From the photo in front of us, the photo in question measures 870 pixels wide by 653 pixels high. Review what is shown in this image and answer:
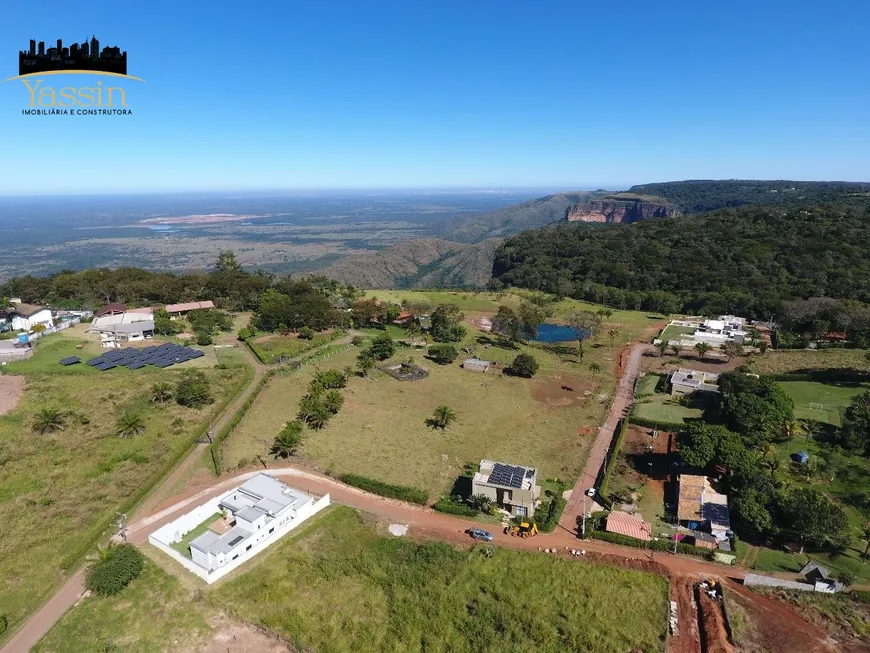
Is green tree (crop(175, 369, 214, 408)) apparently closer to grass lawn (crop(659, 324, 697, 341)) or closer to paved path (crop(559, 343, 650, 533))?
paved path (crop(559, 343, 650, 533))

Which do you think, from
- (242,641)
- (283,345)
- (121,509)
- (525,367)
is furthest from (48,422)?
(525,367)

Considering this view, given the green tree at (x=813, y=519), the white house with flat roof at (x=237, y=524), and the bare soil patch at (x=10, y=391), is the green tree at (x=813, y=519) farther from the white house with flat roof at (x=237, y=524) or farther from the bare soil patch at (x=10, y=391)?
the bare soil patch at (x=10, y=391)

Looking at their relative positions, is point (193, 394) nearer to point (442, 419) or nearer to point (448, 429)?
point (442, 419)

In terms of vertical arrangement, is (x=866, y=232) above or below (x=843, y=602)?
above

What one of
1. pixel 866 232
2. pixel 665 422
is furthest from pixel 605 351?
pixel 866 232

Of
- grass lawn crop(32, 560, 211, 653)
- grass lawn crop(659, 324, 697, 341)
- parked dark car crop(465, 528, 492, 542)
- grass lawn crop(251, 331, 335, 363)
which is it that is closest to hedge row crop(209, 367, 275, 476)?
grass lawn crop(251, 331, 335, 363)

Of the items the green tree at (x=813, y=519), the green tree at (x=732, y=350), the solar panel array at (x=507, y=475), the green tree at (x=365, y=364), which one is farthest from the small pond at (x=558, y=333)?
the green tree at (x=813, y=519)

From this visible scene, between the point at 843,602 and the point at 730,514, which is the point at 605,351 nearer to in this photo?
the point at 730,514
